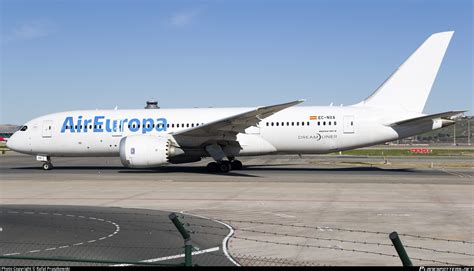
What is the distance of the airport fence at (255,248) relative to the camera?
8.79 m

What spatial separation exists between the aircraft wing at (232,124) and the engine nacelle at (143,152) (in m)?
1.57

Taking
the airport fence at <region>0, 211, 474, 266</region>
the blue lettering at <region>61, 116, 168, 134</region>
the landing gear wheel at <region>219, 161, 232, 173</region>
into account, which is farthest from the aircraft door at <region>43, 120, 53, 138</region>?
the airport fence at <region>0, 211, 474, 266</region>

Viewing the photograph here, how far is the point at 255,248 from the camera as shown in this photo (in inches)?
384

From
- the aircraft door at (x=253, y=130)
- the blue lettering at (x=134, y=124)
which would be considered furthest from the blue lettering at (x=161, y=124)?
the aircraft door at (x=253, y=130)

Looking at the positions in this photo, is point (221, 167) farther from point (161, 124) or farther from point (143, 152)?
point (143, 152)

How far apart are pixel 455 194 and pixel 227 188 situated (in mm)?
8501

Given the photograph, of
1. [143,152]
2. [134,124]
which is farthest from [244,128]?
[134,124]

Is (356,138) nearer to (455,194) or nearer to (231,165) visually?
(231,165)

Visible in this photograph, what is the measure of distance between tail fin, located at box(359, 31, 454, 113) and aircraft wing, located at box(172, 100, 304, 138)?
24.8ft

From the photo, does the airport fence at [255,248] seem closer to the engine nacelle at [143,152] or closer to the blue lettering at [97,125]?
the engine nacelle at [143,152]

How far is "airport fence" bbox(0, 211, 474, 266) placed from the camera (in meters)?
8.79

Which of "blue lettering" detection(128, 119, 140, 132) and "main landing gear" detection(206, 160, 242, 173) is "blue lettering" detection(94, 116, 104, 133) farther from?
"main landing gear" detection(206, 160, 242, 173)

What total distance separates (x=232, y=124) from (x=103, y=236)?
17223 millimetres

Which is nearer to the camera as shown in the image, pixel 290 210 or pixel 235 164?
pixel 290 210
